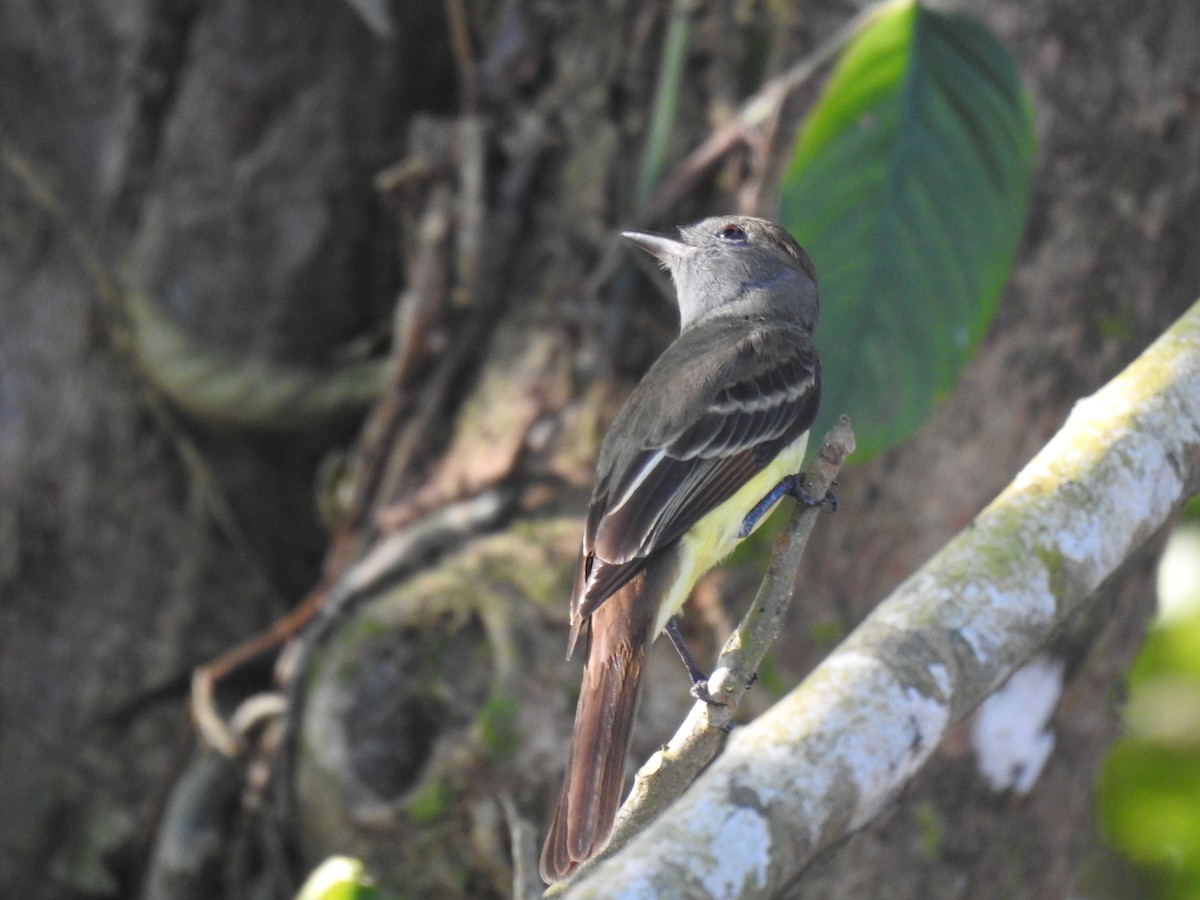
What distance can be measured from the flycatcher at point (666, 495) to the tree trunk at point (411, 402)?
0.28 meters

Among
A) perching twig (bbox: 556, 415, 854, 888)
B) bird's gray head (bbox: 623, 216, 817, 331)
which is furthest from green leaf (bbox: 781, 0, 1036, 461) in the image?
perching twig (bbox: 556, 415, 854, 888)

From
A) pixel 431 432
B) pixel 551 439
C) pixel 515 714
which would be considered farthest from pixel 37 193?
pixel 515 714

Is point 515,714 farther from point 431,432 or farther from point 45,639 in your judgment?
point 45,639

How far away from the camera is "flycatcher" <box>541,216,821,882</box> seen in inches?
85.4

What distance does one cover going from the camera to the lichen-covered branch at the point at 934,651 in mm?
1526

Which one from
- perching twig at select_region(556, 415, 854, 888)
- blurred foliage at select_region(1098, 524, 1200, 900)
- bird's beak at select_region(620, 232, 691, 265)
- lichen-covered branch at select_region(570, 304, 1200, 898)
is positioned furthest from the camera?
blurred foliage at select_region(1098, 524, 1200, 900)

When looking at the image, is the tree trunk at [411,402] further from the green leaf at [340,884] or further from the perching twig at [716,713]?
the perching twig at [716,713]

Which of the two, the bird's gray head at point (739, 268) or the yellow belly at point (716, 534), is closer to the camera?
the yellow belly at point (716, 534)

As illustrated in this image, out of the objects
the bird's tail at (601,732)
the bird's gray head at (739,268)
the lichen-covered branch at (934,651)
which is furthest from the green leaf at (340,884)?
the bird's gray head at (739,268)

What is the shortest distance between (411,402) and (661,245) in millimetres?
Result: 843

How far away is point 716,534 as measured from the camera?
2611 mm

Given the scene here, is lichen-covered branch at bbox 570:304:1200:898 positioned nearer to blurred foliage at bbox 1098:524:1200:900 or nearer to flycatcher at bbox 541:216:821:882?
flycatcher at bbox 541:216:821:882

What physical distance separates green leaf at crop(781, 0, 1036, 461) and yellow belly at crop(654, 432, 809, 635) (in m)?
0.32

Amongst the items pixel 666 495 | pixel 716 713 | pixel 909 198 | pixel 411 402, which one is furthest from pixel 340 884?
pixel 909 198
